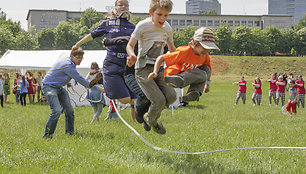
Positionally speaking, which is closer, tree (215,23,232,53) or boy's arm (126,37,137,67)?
boy's arm (126,37,137,67)

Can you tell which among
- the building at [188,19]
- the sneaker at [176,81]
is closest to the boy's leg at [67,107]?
the sneaker at [176,81]

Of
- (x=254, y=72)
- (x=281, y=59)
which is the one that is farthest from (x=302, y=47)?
(x=254, y=72)

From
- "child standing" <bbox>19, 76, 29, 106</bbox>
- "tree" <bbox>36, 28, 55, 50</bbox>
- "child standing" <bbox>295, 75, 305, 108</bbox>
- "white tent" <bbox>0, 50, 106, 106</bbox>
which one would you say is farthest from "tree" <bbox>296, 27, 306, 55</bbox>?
"child standing" <bbox>19, 76, 29, 106</bbox>

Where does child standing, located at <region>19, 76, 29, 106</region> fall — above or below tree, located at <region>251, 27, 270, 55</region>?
below

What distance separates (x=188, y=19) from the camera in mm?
165625

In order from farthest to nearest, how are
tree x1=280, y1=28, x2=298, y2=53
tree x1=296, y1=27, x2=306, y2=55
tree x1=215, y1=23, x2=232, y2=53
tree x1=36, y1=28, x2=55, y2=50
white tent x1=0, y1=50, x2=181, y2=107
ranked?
1. tree x1=280, y1=28, x2=298, y2=53
2. tree x1=296, y1=27, x2=306, y2=55
3. tree x1=36, y1=28, x2=55, y2=50
4. tree x1=215, y1=23, x2=232, y2=53
5. white tent x1=0, y1=50, x2=181, y2=107

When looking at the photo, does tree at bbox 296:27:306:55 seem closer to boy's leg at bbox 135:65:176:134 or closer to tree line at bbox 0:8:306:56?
tree line at bbox 0:8:306:56

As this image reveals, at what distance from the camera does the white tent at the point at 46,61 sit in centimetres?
1956

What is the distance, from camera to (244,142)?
8469 mm

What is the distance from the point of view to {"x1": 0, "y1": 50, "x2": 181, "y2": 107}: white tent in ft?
64.2

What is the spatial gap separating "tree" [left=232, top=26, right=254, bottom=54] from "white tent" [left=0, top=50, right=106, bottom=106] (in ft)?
303

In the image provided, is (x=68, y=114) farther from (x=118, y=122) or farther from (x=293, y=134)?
(x=293, y=134)

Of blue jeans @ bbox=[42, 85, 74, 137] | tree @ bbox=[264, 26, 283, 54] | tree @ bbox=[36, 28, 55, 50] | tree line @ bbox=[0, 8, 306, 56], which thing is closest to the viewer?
blue jeans @ bbox=[42, 85, 74, 137]

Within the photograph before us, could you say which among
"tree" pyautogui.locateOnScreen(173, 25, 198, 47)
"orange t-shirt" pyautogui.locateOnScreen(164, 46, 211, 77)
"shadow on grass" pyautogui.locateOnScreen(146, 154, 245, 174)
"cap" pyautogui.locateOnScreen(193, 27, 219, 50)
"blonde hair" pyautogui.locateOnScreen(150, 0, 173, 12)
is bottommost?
"shadow on grass" pyautogui.locateOnScreen(146, 154, 245, 174)
